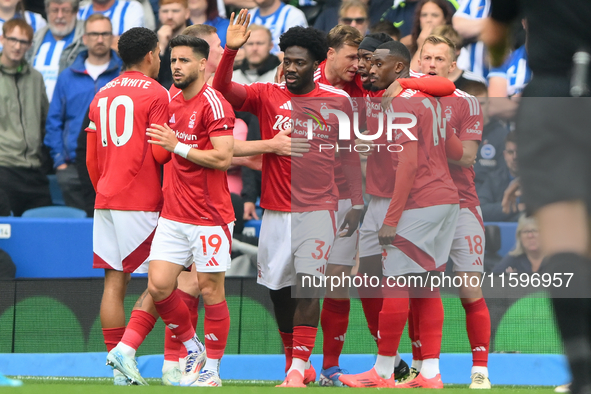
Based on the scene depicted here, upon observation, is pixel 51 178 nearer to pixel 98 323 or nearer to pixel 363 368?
pixel 98 323

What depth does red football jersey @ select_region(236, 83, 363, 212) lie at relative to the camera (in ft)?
18.2

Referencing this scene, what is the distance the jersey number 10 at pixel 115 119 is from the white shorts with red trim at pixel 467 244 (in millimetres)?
2276

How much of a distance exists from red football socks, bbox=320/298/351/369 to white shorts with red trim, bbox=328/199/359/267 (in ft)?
0.91

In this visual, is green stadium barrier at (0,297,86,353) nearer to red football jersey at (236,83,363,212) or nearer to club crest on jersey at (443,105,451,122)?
red football jersey at (236,83,363,212)

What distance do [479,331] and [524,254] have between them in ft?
3.06

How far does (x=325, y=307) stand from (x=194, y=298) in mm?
946

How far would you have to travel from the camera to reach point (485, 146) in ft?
21.6

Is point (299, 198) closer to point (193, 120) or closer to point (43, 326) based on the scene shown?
point (193, 120)

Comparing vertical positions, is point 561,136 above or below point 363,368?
above

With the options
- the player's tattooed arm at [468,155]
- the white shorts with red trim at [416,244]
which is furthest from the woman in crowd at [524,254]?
the white shorts with red trim at [416,244]

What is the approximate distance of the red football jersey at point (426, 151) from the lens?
522cm

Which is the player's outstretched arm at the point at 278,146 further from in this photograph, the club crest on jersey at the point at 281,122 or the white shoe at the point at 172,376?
the white shoe at the point at 172,376

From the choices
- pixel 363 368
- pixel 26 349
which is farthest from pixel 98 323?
pixel 363 368

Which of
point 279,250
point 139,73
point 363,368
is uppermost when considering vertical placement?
point 139,73
